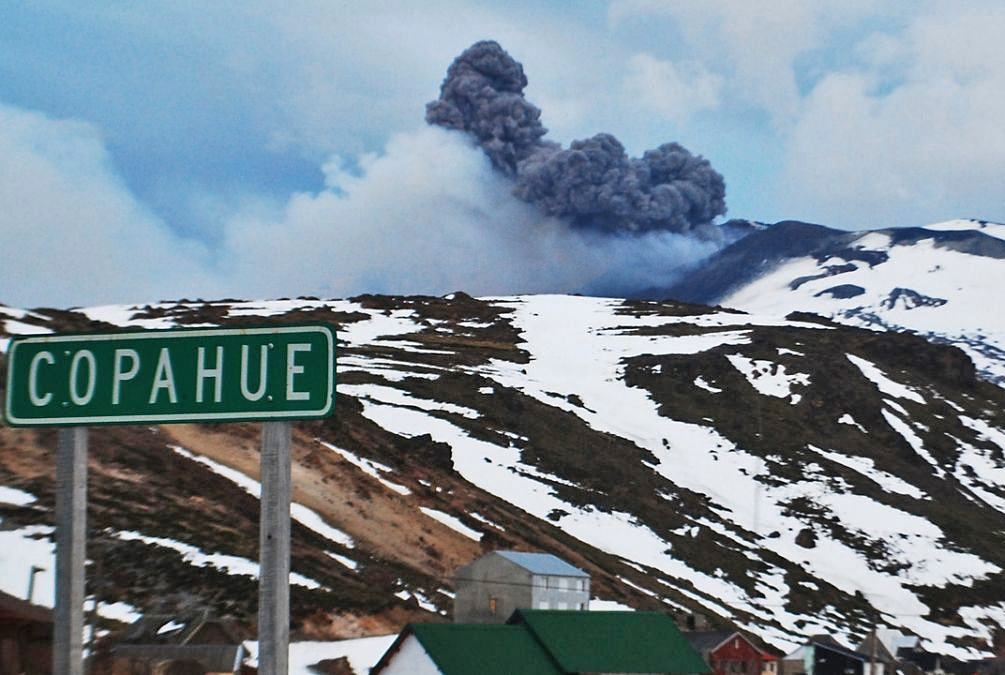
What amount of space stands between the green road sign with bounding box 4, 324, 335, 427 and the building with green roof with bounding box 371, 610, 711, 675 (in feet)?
119

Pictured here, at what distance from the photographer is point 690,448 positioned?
144 meters

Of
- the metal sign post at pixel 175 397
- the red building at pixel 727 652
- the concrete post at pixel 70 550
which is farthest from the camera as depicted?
the red building at pixel 727 652

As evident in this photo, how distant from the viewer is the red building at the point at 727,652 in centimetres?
7438

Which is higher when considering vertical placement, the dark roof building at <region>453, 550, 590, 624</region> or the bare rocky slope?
the bare rocky slope

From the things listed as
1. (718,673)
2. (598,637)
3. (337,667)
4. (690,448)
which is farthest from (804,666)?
(690,448)

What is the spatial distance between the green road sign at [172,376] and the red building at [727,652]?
219 ft

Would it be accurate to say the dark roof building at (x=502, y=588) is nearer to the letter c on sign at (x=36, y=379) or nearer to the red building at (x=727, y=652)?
the red building at (x=727, y=652)

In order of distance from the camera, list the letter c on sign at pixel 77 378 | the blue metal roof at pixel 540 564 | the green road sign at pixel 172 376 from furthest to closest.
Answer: the blue metal roof at pixel 540 564
the letter c on sign at pixel 77 378
the green road sign at pixel 172 376

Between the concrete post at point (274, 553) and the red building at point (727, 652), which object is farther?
the red building at point (727, 652)

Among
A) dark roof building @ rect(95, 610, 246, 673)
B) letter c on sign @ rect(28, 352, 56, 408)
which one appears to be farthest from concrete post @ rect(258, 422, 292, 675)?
dark roof building @ rect(95, 610, 246, 673)

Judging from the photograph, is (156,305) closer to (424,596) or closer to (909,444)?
(909,444)

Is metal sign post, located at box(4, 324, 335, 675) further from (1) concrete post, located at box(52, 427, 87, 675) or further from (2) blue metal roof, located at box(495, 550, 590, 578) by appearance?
(2) blue metal roof, located at box(495, 550, 590, 578)

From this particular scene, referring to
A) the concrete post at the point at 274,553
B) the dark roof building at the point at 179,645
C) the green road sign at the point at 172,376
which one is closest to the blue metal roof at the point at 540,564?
the dark roof building at the point at 179,645

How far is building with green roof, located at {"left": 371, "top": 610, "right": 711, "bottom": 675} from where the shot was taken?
4594 centimetres
